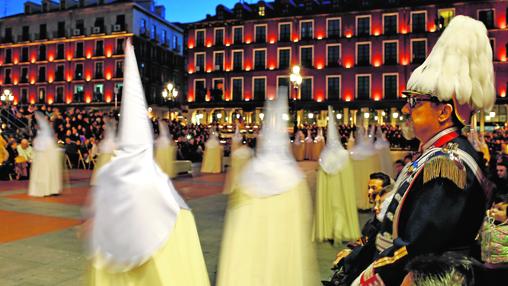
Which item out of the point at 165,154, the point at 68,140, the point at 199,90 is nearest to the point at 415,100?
the point at 165,154

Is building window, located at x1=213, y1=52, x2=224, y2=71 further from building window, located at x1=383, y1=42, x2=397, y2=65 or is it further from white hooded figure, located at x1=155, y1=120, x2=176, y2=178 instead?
white hooded figure, located at x1=155, y1=120, x2=176, y2=178

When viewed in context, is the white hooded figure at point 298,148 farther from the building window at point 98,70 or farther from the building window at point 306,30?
the building window at point 98,70

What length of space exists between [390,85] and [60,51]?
1565 inches

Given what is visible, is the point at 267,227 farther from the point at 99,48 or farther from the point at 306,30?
the point at 99,48

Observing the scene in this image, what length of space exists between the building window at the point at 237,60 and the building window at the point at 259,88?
2.40 metres

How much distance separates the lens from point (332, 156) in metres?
8.02

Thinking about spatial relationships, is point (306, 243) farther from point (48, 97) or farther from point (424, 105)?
point (48, 97)

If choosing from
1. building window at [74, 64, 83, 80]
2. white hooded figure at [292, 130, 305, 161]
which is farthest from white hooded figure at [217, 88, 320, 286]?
building window at [74, 64, 83, 80]

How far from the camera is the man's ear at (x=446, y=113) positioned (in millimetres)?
2318

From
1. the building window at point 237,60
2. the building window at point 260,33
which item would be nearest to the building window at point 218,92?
the building window at point 237,60

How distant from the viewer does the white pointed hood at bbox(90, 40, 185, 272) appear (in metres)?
2.39

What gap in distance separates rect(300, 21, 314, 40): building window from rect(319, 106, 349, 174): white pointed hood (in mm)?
41788

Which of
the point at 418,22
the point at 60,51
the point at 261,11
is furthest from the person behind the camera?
the point at 60,51

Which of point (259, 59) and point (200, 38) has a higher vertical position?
point (200, 38)
